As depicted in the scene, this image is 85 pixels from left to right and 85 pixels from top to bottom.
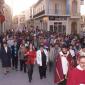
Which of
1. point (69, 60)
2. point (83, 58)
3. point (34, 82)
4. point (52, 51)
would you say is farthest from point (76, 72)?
point (52, 51)

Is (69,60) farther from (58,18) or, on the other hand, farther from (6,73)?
(58,18)

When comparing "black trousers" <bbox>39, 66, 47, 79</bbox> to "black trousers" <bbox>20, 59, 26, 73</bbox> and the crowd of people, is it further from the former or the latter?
"black trousers" <bbox>20, 59, 26, 73</bbox>

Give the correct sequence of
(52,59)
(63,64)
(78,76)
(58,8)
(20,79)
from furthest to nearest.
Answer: (58,8)
(52,59)
(20,79)
(63,64)
(78,76)

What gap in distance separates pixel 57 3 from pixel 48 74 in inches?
1377

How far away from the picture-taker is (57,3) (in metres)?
50.1

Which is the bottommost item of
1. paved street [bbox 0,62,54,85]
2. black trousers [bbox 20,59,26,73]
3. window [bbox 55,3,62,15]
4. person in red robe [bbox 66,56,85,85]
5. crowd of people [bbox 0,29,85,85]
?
paved street [bbox 0,62,54,85]

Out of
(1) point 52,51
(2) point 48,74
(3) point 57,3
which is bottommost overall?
(2) point 48,74

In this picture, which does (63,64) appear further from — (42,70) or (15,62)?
(15,62)

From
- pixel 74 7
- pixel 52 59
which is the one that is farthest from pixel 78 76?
pixel 74 7

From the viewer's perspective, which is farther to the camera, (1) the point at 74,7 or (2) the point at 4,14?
(2) the point at 4,14

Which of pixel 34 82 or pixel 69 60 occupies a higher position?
pixel 69 60

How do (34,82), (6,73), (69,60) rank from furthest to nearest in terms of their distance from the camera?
(6,73) < (34,82) < (69,60)

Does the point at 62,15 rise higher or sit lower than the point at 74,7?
lower

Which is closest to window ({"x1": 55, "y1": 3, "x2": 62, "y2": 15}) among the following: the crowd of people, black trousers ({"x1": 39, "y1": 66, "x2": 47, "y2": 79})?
the crowd of people
